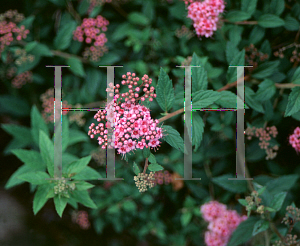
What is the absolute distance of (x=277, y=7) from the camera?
1.42 metres

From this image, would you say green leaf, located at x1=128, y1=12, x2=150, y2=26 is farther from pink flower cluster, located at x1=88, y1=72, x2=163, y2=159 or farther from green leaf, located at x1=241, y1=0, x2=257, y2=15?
pink flower cluster, located at x1=88, y1=72, x2=163, y2=159

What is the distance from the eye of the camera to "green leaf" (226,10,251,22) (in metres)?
1.40

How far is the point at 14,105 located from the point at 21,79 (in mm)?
284

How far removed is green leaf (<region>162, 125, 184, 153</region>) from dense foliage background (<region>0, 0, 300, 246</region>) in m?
0.13

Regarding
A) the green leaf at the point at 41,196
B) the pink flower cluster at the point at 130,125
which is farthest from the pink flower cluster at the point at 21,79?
the pink flower cluster at the point at 130,125

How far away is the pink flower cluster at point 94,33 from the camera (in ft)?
5.50

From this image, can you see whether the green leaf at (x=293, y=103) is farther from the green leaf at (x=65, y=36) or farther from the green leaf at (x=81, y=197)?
the green leaf at (x=65, y=36)

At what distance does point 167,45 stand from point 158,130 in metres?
1.14

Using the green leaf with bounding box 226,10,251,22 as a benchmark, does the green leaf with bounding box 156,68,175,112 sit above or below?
below

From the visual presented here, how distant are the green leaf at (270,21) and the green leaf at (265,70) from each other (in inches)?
8.3

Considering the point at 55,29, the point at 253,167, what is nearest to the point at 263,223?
the point at 253,167

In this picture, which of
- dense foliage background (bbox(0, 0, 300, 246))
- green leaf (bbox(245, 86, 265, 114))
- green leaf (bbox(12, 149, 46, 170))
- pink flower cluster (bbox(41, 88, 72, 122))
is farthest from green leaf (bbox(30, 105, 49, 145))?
green leaf (bbox(245, 86, 265, 114))

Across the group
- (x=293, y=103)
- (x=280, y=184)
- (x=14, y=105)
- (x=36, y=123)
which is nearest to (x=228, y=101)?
(x=293, y=103)

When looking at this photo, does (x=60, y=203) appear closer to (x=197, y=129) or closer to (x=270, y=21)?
(x=197, y=129)
